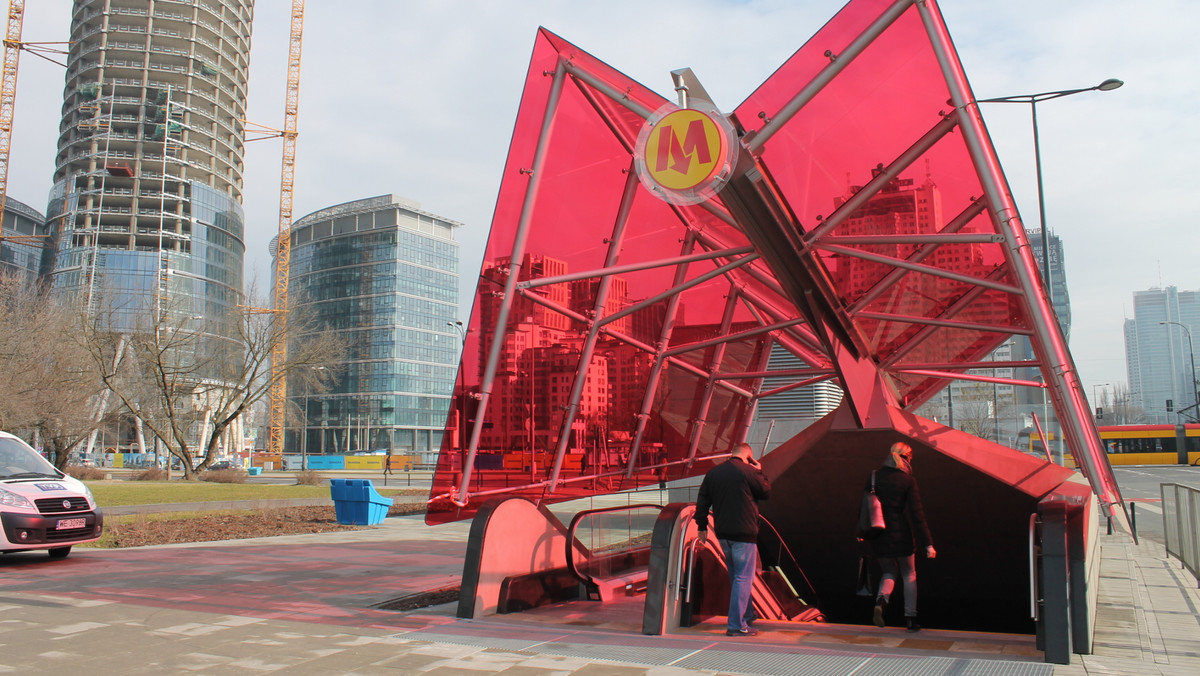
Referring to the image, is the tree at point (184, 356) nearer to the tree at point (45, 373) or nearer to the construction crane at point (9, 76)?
the tree at point (45, 373)

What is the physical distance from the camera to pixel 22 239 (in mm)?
102938

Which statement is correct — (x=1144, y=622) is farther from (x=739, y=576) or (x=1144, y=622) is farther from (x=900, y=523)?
(x=739, y=576)

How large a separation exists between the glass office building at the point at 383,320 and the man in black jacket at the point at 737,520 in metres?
113

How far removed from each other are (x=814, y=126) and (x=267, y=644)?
24.0ft

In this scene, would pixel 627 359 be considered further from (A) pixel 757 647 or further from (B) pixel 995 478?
(A) pixel 757 647

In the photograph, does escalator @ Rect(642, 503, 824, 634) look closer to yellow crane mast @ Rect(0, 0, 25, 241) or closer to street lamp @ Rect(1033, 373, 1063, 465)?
street lamp @ Rect(1033, 373, 1063, 465)

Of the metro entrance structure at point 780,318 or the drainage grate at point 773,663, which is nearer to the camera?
the drainage grate at point 773,663

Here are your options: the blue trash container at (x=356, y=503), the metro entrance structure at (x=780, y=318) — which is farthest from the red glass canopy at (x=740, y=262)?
the blue trash container at (x=356, y=503)

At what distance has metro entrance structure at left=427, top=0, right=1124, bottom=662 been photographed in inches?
296

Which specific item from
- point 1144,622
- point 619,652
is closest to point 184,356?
point 619,652

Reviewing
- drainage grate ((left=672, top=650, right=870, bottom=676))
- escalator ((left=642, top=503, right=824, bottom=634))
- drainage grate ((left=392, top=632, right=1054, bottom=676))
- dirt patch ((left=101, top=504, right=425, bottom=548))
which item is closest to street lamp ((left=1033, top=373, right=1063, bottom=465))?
escalator ((left=642, top=503, right=824, bottom=634))

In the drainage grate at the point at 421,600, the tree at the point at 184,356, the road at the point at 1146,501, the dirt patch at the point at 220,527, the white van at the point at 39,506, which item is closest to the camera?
the drainage grate at the point at 421,600

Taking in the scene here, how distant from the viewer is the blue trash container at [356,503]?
19.1 meters

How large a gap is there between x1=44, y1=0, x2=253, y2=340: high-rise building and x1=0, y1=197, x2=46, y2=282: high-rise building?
8830mm
